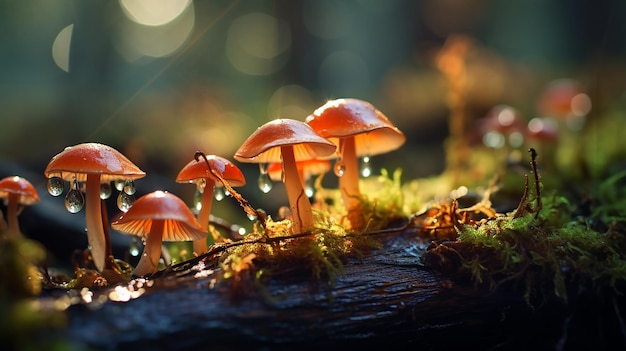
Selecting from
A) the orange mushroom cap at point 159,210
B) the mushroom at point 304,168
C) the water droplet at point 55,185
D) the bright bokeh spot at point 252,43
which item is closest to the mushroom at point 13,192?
the water droplet at point 55,185

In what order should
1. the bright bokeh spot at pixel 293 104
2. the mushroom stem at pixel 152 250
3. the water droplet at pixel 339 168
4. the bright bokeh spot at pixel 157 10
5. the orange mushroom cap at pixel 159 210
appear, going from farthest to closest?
the bright bokeh spot at pixel 157 10 → the bright bokeh spot at pixel 293 104 → the water droplet at pixel 339 168 → the mushroom stem at pixel 152 250 → the orange mushroom cap at pixel 159 210

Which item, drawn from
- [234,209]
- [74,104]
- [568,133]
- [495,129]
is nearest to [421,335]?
[495,129]

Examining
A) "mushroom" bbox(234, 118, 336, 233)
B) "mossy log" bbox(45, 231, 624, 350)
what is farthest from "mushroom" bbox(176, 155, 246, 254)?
"mossy log" bbox(45, 231, 624, 350)

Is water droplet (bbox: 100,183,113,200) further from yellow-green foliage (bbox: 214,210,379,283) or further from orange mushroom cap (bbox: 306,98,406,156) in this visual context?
orange mushroom cap (bbox: 306,98,406,156)

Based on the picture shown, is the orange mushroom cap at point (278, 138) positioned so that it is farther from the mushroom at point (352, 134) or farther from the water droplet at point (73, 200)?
the water droplet at point (73, 200)

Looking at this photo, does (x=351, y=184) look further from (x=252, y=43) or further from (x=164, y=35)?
(x=164, y=35)

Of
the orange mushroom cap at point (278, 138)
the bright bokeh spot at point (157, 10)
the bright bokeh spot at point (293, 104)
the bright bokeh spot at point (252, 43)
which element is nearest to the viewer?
the orange mushroom cap at point (278, 138)
